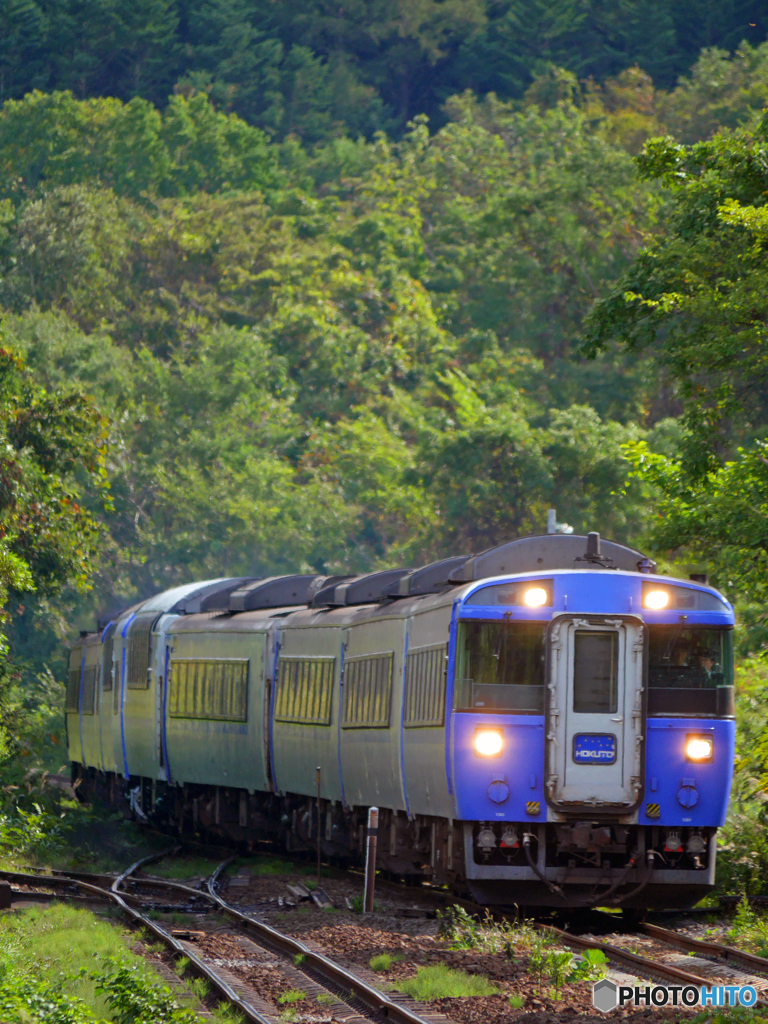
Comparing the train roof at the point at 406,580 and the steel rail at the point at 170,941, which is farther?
the train roof at the point at 406,580

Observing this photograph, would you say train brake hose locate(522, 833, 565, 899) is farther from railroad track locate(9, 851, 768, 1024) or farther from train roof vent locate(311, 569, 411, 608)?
train roof vent locate(311, 569, 411, 608)

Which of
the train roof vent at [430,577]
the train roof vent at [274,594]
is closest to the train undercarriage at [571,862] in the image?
the train roof vent at [430,577]

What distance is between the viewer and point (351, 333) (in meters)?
61.3

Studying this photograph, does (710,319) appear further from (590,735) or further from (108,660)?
(108,660)

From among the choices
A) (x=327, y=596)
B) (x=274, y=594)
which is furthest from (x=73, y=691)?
(x=327, y=596)

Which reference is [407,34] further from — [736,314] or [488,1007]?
[488,1007]

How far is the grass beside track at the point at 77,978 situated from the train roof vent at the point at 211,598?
10463mm

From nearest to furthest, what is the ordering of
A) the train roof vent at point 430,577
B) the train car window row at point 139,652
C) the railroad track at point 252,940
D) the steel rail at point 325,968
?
1. the steel rail at point 325,968
2. the railroad track at point 252,940
3. the train roof vent at point 430,577
4. the train car window row at point 139,652

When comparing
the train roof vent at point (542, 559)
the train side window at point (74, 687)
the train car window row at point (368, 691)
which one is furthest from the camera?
the train side window at point (74, 687)

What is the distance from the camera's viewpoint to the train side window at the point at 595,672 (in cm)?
1484

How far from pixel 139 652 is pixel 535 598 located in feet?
44.8

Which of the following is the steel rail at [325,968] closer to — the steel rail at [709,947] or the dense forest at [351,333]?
the steel rail at [709,947]

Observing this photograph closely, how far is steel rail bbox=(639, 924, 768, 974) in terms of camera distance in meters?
12.3

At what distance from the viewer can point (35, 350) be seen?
54.3 meters
